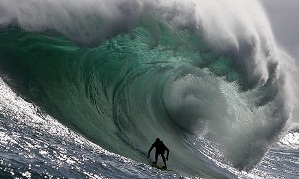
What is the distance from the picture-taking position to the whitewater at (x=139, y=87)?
38.2 feet

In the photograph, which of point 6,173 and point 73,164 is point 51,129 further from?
point 6,173

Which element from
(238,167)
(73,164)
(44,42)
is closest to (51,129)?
(73,164)

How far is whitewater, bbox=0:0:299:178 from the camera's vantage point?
1166 cm

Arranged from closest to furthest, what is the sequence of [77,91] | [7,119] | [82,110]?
[7,119], [82,110], [77,91]

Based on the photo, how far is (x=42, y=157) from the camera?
29.9ft

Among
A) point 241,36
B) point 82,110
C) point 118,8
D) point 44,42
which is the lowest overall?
point 82,110

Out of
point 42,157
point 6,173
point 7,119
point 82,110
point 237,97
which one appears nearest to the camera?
point 6,173

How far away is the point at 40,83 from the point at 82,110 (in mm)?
1380

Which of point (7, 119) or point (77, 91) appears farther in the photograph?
point (77, 91)

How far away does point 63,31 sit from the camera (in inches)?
646

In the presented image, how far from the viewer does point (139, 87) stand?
19.1 meters

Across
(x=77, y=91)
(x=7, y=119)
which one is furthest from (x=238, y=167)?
(x=7, y=119)

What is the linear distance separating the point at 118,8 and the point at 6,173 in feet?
32.1

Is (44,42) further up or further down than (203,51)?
further down
